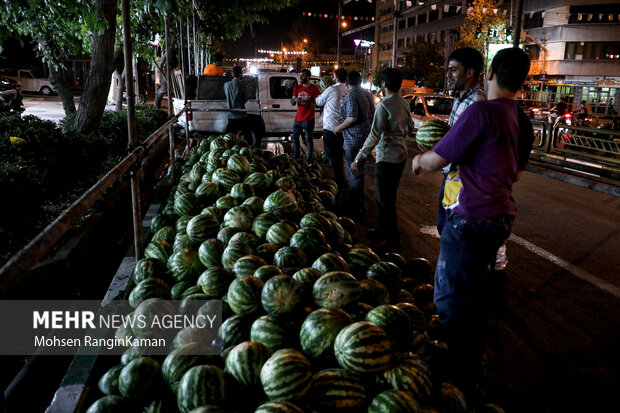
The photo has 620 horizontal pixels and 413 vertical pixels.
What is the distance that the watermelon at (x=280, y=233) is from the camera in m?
3.73

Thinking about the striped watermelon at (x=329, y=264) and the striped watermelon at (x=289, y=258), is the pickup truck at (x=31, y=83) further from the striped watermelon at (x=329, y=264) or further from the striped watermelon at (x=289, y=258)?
the striped watermelon at (x=329, y=264)

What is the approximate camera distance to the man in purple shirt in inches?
117

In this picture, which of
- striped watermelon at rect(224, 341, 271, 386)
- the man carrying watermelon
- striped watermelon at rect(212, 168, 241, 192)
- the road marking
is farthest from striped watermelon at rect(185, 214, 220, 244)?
the road marking

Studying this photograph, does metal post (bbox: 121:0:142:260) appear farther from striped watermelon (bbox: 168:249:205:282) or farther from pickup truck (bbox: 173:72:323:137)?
pickup truck (bbox: 173:72:323:137)

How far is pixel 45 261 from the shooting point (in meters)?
4.86

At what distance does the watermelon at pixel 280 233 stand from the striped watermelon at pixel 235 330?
3.35ft

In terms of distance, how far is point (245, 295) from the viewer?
9.29ft

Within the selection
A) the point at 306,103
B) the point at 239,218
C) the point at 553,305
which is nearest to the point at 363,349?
the point at 239,218

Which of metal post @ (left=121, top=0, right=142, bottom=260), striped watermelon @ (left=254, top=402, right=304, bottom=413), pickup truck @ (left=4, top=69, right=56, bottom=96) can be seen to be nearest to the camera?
striped watermelon @ (left=254, top=402, right=304, bottom=413)

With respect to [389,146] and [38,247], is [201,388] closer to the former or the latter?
[38,247]

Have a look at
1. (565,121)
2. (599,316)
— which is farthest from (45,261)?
(565,121)

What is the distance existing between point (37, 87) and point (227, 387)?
49.0 metres

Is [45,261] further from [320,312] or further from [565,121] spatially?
[565,121]

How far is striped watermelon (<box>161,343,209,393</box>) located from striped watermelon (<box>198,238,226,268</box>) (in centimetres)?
100
